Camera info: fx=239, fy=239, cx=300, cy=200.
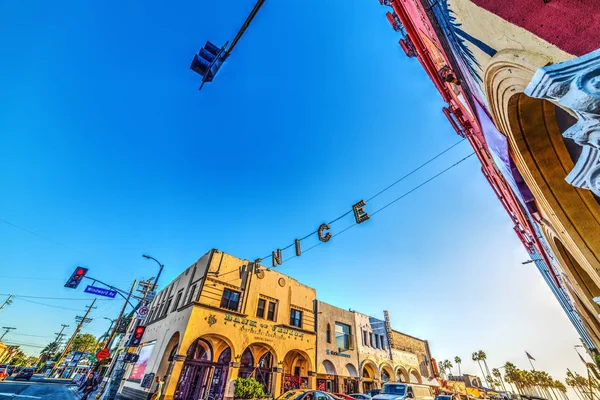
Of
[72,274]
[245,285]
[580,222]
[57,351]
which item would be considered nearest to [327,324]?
[245,285]

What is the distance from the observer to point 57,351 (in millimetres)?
95188

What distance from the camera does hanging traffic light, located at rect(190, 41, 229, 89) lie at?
4738mm

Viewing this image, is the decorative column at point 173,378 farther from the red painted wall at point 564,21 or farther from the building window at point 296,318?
the red painted wall at point 564,21

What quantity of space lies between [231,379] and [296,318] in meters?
7.31

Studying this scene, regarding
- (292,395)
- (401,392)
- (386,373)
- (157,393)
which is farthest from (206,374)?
(386,373)

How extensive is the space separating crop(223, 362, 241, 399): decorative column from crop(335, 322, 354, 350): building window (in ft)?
34.5

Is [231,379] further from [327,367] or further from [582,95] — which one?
[582,95]

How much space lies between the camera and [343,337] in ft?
77.8

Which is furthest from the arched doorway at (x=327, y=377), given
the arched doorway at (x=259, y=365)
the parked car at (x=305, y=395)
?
the parked car at (x=305, y=395)

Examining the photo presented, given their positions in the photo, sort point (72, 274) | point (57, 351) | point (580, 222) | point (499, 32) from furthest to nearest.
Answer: point (57, 351) → point (72, 274) → point (580, 222) → point (499, 32)

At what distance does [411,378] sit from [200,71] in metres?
35.6

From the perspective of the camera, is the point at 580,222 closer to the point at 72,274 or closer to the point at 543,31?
the point at 543,31

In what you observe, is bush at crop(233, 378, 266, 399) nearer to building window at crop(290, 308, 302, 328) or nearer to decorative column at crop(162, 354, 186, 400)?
decorative column at crop(162, 354, 186, 400)

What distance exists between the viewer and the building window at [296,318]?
832 inches
